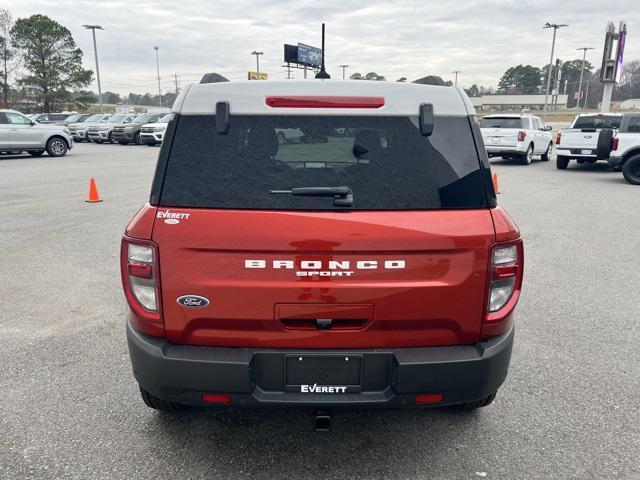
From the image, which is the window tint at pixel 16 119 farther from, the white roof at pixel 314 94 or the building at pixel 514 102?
the building at pixel 514 102

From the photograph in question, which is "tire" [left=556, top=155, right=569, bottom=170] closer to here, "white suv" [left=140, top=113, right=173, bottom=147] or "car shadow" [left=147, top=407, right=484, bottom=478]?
"car shadow" [left=147, top=407, right=484, bottom=478]

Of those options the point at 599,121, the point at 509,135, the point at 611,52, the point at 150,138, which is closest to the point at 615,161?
the point at 599,121

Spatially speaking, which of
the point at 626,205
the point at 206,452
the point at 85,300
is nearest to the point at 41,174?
the point at 85,300

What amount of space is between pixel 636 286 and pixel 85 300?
597cm

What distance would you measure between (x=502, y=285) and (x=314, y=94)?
1272 mm

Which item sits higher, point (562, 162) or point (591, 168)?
point (562, 162)

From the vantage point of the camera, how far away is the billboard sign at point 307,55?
59372 millimetres

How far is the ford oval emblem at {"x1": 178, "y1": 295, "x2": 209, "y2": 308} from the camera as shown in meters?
2.23

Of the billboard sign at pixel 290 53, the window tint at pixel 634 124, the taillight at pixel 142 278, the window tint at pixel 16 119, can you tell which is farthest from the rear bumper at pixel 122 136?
the billboard sign at pixel 290 53

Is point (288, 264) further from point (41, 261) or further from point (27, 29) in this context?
point (27, 29)

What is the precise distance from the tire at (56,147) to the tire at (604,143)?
20.2 meters

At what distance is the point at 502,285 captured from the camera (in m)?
2.36

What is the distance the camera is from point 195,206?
2227 mm

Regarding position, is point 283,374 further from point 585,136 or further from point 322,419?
point 585,136
